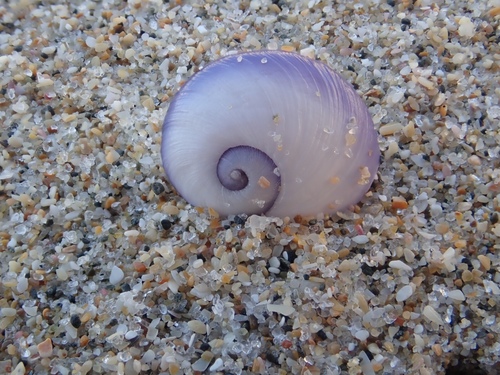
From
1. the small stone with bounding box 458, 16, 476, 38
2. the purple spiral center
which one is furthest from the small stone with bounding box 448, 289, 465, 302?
the small stone with bounding box 458, 16, 476, 38

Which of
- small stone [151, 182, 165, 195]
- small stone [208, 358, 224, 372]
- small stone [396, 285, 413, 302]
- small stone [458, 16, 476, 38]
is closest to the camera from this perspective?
small stone [208, 358, 224, 372]

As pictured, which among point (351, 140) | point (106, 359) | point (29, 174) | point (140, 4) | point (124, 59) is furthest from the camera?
point (140, 4)

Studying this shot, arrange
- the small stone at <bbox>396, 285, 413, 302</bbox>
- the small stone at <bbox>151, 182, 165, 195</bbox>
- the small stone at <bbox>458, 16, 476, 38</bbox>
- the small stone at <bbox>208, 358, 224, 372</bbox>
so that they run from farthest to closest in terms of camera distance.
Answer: the small stone at <bbox>458, 16, 476, 38</bbox> → the small stone at <bbox>151, 182, 165, 195</bbox> → the small stone at <bbox>396, 285, 413, 302</bbox> → the small stone at <bbox>208, 358, 224, 372</bbox>

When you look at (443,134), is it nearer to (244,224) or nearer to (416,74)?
(416,74)

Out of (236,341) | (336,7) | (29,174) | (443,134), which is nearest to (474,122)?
Answer: (443,134)

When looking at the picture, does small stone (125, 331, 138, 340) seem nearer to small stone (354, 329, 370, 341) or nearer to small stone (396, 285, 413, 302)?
small stone (354, 329, 370, 341)

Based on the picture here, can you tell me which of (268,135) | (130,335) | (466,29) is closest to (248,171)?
(268,135)
